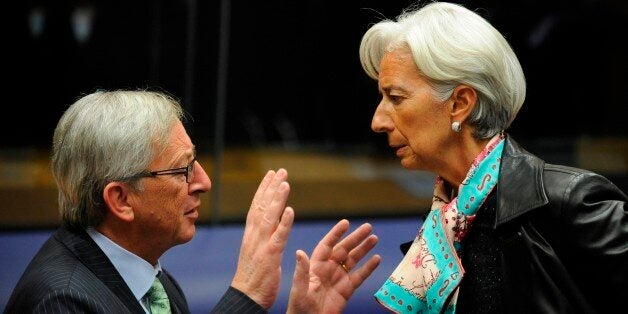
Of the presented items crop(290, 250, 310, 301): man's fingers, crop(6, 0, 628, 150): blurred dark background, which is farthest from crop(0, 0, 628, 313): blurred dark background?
crop(290, 250, 310, 301): man's fingers

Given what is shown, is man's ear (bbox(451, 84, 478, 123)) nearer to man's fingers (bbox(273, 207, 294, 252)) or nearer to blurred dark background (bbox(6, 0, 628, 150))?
man's fingers (bbox(273, 207, 294, 252))

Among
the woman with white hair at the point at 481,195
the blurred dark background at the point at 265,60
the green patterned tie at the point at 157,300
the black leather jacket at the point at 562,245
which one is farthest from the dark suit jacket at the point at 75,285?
the blurred dark background at the point at 265,60

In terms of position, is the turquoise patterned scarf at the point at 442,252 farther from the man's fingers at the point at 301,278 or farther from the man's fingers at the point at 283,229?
the man's fingers at the point at 283,229

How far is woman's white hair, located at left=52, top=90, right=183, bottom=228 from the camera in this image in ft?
7.68

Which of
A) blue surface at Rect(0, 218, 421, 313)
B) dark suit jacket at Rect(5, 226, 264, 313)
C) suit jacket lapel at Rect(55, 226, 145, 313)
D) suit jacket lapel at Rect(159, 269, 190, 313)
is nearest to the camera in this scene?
dark suit jacket at Rect(5, 226, 264, 313)

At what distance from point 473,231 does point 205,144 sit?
2805 mm

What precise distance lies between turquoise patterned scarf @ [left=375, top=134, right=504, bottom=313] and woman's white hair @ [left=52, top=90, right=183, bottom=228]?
65cm

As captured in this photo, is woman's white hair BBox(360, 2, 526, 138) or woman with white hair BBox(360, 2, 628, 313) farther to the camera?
woman's white hair BBox(360, 2, 526, 138)

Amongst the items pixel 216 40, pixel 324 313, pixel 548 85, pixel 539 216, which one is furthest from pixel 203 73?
pixel 539 216

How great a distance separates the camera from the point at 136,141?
2.37 metres

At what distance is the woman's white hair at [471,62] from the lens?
7.63ft

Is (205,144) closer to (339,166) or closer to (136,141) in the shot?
(339,166)

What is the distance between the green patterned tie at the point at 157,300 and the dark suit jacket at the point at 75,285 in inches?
4.4

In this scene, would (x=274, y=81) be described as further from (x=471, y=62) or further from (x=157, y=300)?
(x=471, y=62)
